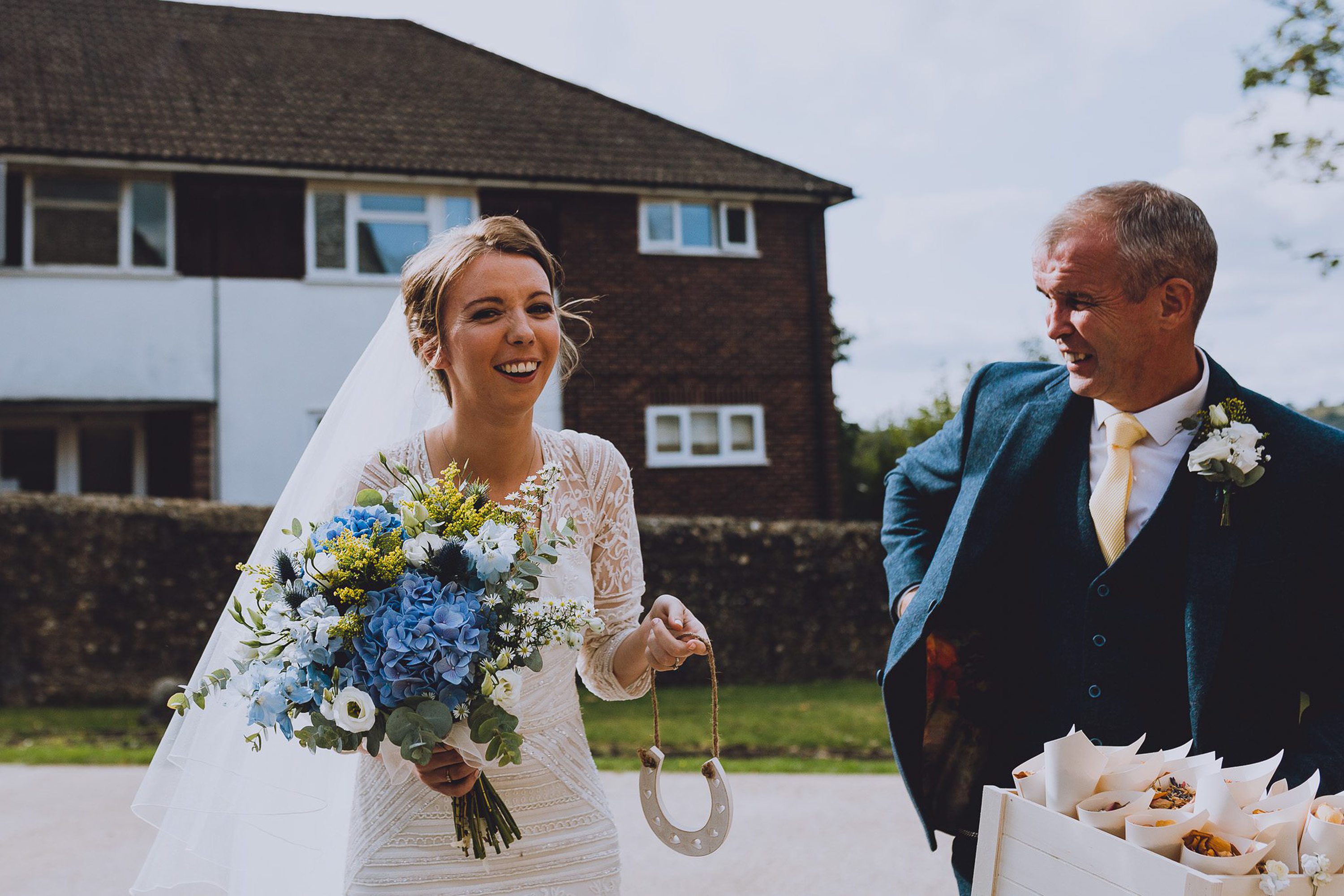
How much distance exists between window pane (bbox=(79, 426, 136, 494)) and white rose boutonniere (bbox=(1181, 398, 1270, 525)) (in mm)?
16368

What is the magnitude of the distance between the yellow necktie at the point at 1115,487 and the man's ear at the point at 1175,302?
0.26m

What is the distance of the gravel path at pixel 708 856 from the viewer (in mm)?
6188

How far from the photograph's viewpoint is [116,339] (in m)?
15.3

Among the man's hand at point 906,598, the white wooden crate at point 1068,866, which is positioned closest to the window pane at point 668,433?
the man's hand at point 906,598

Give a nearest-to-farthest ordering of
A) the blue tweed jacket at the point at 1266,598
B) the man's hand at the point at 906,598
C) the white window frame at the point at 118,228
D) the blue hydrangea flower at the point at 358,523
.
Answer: the blue hydrangea flower at the point at 358,523, the blue tweed jacket at the point at 1266,598, the man's hand at the point at 906,598, the white window frame at the point at 118,228

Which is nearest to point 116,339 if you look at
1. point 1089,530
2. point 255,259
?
point 255,259

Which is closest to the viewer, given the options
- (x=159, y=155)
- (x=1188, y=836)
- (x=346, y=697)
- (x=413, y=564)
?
(x=1188, y=836)

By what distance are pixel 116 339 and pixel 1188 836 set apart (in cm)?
1577

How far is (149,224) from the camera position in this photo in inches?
613

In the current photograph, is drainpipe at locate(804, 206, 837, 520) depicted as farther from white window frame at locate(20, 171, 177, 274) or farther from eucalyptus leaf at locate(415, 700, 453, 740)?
eucalyptus leaf at locate(415, 700, 453, 740)

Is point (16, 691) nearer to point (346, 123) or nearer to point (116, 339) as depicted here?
point (116, 339)

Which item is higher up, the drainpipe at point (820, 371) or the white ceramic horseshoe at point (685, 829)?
the drainpipe at point (820, 371)

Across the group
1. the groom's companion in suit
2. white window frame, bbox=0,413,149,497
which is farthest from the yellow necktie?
white window frame, bbox=0,413,149,497

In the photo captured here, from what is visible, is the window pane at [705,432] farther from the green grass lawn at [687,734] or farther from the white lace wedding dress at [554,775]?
the white lace wedding dress at [554,775]
